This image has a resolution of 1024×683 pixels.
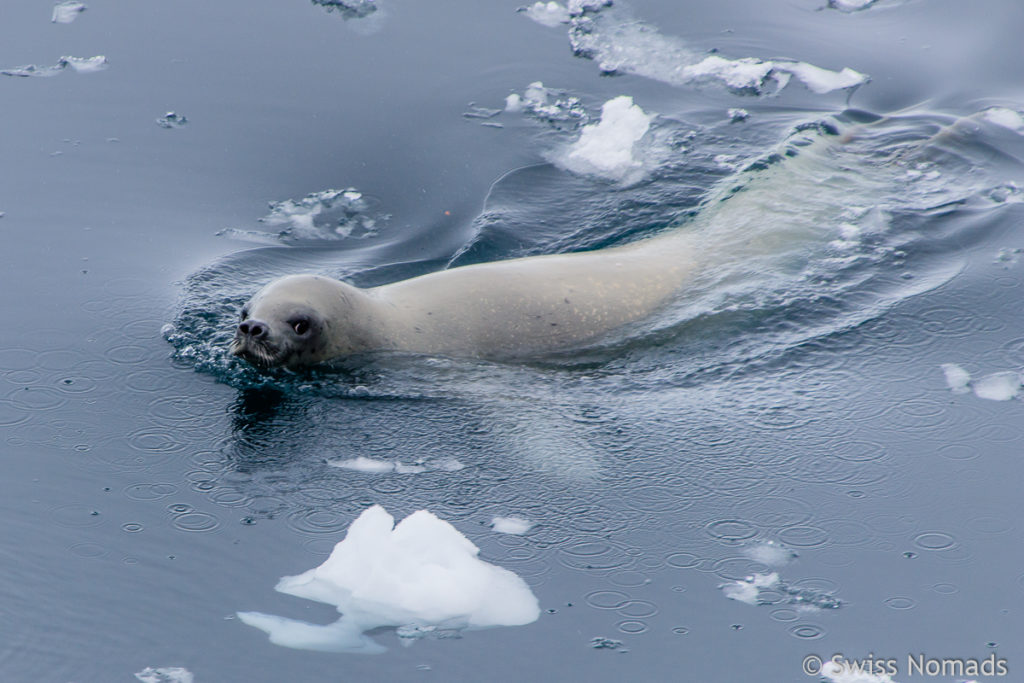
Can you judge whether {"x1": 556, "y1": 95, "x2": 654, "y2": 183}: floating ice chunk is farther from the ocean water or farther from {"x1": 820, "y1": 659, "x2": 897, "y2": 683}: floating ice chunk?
{"x1": 820, "y1": 659, "x2": 897, "y2": 683}: floating ice chunk

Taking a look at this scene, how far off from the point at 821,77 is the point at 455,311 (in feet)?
16.4

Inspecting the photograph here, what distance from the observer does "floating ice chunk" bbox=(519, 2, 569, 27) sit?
11.3 m

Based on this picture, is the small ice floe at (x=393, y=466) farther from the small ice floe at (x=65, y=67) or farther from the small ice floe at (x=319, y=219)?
the small ice floe at (x=65, y=67)

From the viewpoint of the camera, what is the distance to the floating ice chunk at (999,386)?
6.62 meters

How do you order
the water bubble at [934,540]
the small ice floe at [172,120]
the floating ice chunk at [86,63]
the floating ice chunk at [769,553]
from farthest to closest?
the floating ice chunk at [86,63] < the small ice floe at [172,120] < the water bubble at [934,540] < the floating ice chunk at [769,553]

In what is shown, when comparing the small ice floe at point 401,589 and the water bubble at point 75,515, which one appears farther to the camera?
the water bubble at point 75,515

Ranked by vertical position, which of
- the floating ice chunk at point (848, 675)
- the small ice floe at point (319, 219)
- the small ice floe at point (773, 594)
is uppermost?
the small ice floe at point (319, 219)

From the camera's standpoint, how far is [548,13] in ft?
37.2

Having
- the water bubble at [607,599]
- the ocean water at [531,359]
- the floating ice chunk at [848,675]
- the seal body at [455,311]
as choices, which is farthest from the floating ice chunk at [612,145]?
the floating ice chunk at [848,675]

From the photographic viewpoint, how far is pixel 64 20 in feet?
35.3

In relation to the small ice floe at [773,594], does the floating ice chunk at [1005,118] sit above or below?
above

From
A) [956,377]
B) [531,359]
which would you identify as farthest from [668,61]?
[956,377]

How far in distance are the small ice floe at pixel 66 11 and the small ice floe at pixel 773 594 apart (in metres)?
8.42

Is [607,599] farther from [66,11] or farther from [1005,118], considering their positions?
[66,11]
